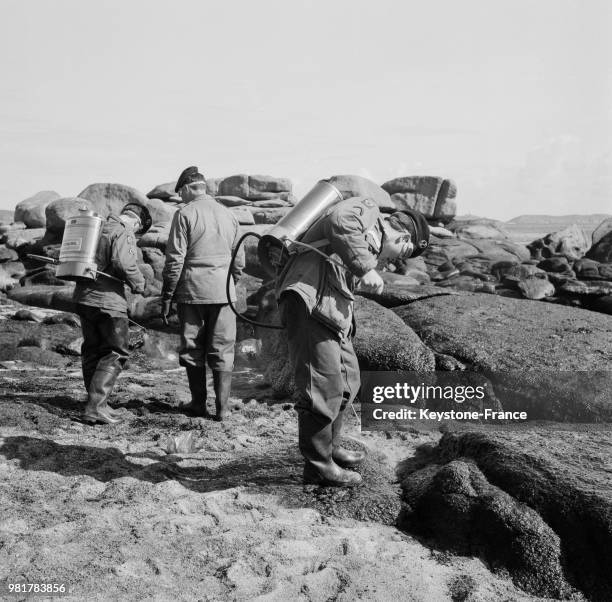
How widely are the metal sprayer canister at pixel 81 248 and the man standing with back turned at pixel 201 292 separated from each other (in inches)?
22.8

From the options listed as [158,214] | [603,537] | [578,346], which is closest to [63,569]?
[603,537]

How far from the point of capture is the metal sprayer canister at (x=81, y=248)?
18.3 ft

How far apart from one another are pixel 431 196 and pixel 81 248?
33.3 m

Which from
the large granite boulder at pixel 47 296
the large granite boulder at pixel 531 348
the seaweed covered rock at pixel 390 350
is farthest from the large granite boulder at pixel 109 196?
the seaweed covered rock at pixel 390 350

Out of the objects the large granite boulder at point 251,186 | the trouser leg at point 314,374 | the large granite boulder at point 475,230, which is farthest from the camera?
the large granite boulder at point 251,186

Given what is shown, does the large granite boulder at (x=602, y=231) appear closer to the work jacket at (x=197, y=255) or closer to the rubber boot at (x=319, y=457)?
the work jacket at (x=197, y=255)

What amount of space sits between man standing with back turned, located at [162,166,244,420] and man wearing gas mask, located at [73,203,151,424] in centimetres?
34

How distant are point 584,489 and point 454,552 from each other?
72 cm

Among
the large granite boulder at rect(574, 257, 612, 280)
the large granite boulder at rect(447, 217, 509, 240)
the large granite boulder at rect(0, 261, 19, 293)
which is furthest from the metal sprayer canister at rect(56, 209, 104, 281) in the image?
the large granite boulder at rect(447, 217, 509, 240)

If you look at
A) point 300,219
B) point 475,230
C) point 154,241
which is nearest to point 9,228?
point 154,241

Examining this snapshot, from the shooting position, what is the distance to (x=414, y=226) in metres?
4.33

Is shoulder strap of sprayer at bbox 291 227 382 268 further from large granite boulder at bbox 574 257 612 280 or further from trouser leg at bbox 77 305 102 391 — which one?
large granite boulder at bbox 574 257 612 280

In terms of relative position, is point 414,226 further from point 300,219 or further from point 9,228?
point 9,228

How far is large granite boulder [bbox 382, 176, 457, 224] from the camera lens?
123ft
